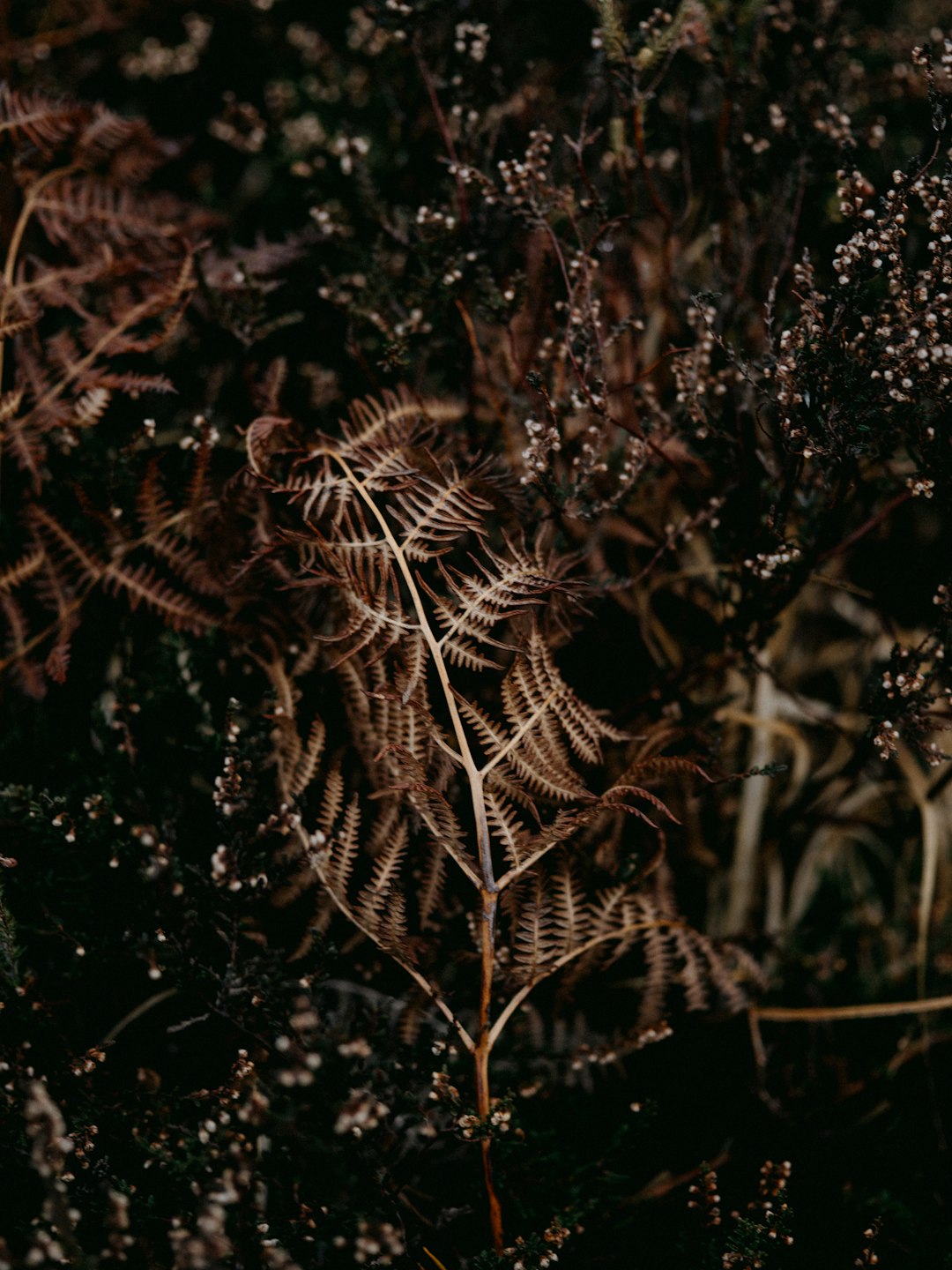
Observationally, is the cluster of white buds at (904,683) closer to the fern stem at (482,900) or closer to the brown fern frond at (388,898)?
the fern stem at (482,900)

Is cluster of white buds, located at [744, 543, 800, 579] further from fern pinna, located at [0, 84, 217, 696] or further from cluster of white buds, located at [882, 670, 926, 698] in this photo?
fern pinna, located at [0, 84, 217, 696]

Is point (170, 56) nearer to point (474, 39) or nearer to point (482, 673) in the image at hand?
point (474, 39)

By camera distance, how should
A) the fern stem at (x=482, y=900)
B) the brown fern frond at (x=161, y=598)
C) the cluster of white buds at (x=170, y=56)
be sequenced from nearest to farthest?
the fern stem at (x=482, y=900) < the brown fern frond at (x=161, y=598) < the cluster of white buds at (x=170, y=56)

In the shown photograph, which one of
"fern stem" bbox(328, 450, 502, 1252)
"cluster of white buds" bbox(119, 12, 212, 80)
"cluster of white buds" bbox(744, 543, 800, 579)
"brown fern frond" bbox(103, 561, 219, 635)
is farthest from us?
"cluster of white buds" bbox(119, 12, 212, 80)

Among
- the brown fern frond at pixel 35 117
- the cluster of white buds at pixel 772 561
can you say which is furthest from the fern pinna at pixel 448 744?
the brown fern frond at pixel 35 117

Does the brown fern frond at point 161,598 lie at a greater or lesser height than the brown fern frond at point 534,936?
greater

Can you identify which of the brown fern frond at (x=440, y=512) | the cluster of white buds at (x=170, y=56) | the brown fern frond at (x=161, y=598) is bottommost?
the brown fern frond at (x=161, y=598)

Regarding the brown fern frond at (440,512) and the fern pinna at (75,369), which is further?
the fern pinna at (75,369)

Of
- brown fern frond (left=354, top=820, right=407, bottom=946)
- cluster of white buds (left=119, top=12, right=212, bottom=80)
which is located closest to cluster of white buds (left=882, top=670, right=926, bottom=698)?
brown fern frond (left=354, top=820, right=407, bottom=946)

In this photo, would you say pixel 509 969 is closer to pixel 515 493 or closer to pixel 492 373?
pixel 515 493
